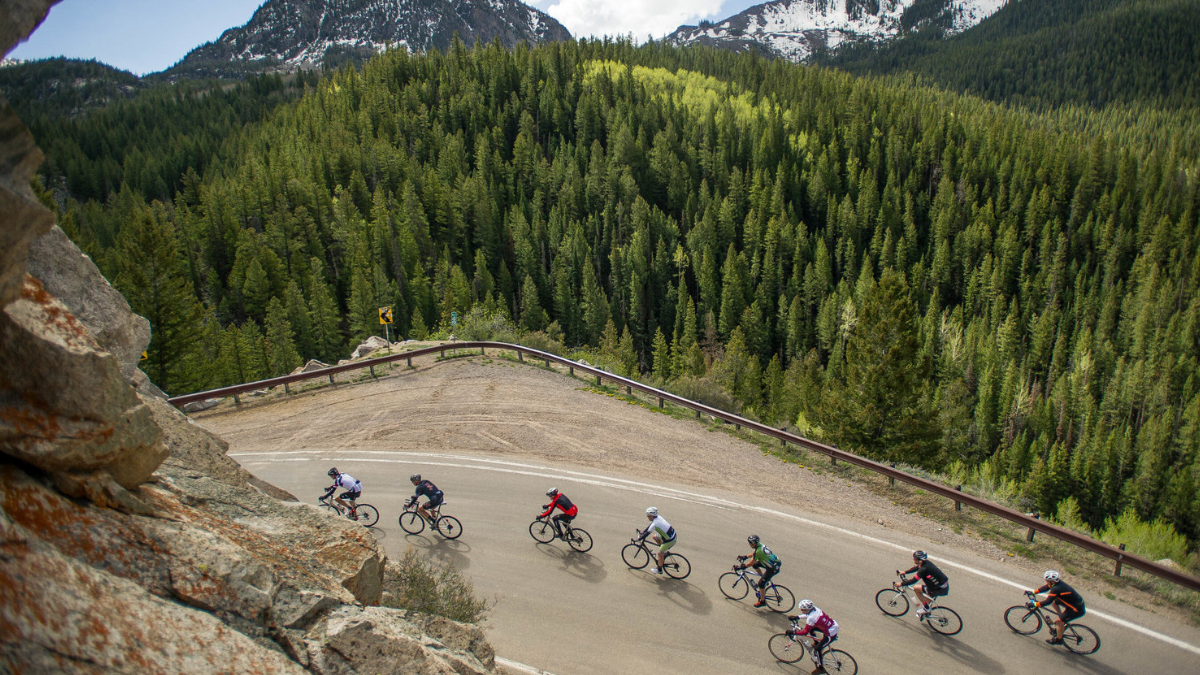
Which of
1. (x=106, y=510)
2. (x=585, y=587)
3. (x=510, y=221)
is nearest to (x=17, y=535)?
(x=106, y=510)

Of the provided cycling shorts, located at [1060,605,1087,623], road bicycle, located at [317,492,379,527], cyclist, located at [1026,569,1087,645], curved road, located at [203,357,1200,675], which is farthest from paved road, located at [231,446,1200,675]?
cycling shorts, located at [1060,605,1087,623]

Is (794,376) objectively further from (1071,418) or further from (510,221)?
(510,221)

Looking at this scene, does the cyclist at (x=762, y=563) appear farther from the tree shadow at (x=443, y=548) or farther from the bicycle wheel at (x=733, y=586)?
the tree shadow at (x=443, y=548)

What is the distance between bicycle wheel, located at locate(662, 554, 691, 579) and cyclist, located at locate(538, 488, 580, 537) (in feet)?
8.37

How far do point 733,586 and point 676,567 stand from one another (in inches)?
55.8

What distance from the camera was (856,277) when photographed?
102 m

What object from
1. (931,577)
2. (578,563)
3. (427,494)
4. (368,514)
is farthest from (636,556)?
(368,514)

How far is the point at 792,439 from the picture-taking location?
21.6 metres

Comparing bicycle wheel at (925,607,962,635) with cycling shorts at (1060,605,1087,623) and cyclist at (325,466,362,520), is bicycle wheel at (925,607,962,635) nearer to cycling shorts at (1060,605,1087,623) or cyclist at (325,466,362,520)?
cycling shorts at (1060,605,1087,623)

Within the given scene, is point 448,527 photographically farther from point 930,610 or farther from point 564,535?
point 930,610

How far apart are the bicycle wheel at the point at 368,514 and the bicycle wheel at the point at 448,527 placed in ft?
6.26

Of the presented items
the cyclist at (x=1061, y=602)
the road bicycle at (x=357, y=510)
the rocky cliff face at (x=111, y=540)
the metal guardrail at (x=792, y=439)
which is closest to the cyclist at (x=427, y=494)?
the road bicycle at (x=357, y=510)

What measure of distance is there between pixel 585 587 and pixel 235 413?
59.5ft

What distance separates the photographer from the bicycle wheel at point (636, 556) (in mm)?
15133
